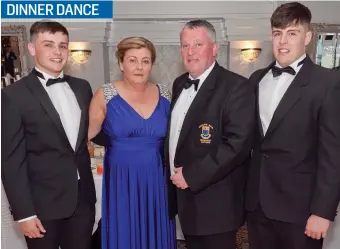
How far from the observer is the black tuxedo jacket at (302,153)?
184cm

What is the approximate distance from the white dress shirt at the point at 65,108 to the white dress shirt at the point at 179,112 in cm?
60

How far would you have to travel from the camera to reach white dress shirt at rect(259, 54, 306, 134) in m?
2.01

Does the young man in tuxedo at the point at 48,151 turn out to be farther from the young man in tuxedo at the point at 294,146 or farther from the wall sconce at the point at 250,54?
the wall sconce at the point at 250,54

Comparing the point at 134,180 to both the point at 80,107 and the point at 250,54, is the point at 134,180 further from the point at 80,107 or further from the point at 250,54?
the point at 250,54

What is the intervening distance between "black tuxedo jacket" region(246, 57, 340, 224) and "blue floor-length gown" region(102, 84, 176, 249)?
0.71 meters

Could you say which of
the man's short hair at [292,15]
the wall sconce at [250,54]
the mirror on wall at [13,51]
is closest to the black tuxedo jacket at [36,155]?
the man's short hair at [292,15]

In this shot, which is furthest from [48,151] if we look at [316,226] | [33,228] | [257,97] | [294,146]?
[316,226]

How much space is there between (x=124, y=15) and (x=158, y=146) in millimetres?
4388

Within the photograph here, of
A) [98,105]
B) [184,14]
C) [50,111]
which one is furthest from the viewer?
[184,14]

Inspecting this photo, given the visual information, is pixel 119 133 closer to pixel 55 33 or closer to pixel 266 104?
pixel 55 33

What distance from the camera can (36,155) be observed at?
6.86 feet

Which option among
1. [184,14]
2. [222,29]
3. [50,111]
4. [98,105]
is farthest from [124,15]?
[50,111]

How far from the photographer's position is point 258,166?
2088mm

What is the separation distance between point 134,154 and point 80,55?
4.56 metres
